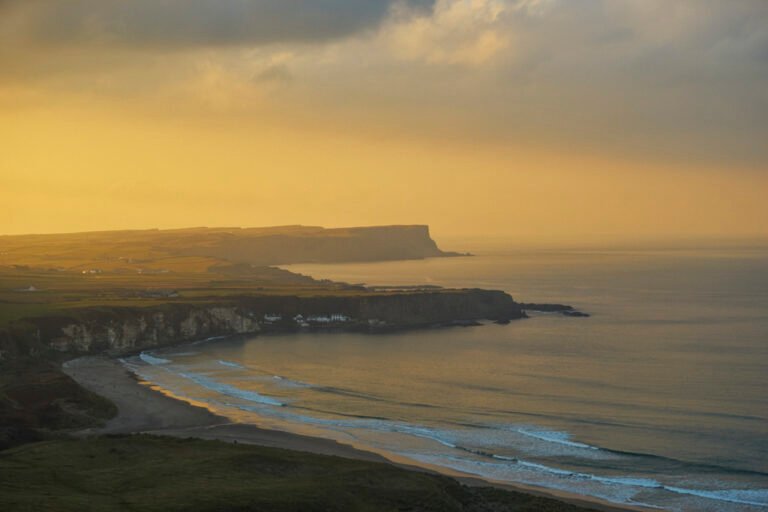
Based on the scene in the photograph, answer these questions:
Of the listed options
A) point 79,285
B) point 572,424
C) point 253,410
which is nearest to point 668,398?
point 572,424

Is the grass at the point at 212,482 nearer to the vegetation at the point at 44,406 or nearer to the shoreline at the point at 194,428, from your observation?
the shoreline at the point at 194,428

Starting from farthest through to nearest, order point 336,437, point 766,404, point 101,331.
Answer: point 101,331 < point 766,404 < point 336,437

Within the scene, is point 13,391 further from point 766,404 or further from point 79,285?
point 79,285

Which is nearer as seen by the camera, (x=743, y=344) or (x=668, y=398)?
(x=668, y=398)

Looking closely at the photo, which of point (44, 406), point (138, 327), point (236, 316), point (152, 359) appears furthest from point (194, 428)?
Result: point (236, 316)

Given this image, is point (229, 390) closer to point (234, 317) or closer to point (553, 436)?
point (553, 436)

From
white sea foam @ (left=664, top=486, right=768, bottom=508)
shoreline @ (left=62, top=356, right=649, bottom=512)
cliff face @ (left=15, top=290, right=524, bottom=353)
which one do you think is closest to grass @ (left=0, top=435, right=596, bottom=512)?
shoreline @ (left=62, top=356, right=649, bottom=512)

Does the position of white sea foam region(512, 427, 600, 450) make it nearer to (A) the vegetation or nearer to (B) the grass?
(B) the grass

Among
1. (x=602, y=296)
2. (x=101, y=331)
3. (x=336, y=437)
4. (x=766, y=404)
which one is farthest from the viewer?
(x=602, y=296)
